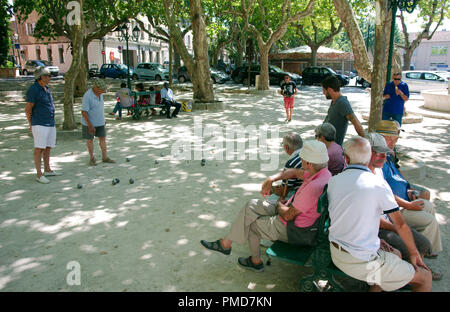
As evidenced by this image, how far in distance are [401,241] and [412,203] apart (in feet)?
1.67

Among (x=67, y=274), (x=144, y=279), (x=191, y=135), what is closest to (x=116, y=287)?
(x=144, y=279)

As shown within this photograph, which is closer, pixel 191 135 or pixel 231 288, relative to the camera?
pixel 231 288

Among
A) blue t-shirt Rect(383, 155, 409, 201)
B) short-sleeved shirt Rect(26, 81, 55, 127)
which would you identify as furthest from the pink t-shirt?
short-sleeved shirt Rect(26, 81, 55, 127)

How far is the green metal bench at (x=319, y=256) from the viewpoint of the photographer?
2.90m

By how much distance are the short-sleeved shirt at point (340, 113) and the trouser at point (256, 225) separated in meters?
2.12

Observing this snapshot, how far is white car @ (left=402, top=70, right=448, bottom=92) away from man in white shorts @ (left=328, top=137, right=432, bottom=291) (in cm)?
2423

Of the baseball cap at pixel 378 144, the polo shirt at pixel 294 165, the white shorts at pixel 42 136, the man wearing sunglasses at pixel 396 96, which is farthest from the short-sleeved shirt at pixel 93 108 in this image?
the man wearing sunglasses at pixel 396 96

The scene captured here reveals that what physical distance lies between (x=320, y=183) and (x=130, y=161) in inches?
200

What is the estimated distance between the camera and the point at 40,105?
19.6 ft

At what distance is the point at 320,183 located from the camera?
308cm

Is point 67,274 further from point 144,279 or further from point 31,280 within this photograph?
point 144,279

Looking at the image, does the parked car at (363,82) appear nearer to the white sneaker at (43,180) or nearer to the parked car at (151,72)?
the parked car at (151,72)

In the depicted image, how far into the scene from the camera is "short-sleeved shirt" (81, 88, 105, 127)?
6684mm

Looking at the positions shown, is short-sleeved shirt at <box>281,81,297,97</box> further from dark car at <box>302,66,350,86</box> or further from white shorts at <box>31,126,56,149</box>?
dark car at <box>302,66,350,86</box>
